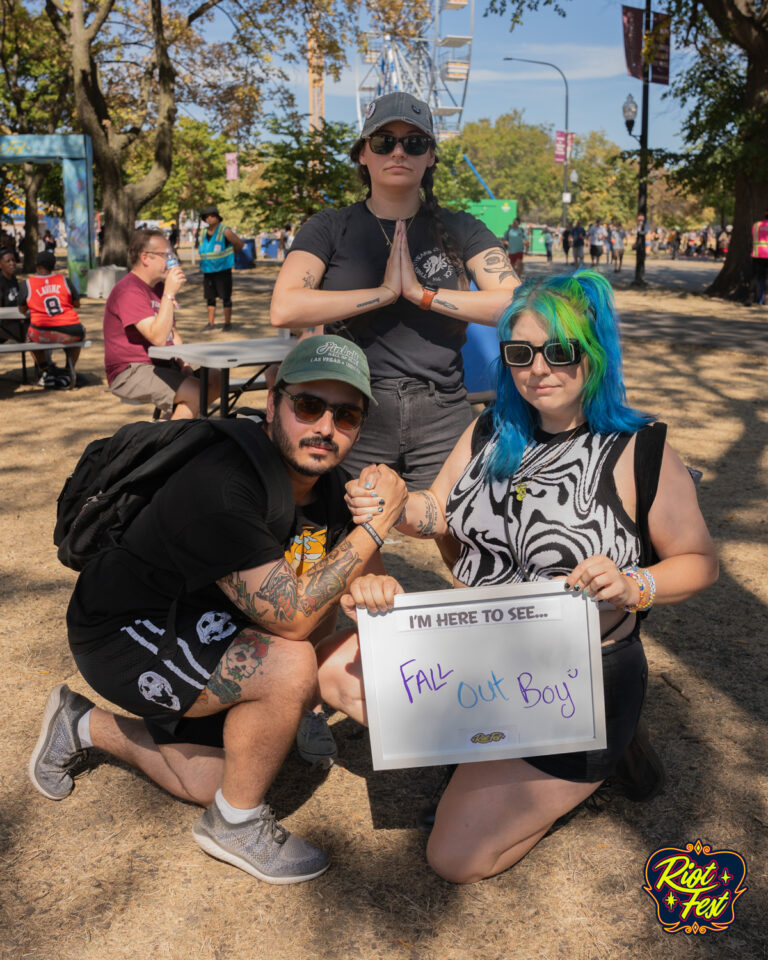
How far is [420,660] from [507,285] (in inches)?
52.9

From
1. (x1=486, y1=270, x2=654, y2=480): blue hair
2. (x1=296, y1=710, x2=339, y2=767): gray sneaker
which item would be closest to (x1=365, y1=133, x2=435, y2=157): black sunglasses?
(x1=486, y1=270, x2=654, y2=480): blue hair

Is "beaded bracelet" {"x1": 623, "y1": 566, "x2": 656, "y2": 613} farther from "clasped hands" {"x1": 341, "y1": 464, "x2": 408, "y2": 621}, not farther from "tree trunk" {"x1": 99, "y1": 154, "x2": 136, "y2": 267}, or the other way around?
"tree trunk" {"x1": 99, "y1": 154, "x2": 136, "y2": 267}

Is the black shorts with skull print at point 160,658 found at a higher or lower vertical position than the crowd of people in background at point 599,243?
lower

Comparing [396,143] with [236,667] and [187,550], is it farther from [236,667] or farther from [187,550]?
[236,667]

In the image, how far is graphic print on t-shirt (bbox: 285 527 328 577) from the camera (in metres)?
2.60

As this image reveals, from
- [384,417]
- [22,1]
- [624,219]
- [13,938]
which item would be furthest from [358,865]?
[624,219]

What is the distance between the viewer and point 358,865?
2.50 metres

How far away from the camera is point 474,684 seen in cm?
231

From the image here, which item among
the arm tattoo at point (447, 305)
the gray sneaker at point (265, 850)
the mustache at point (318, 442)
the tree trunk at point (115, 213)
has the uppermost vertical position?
the tree trunk at point (115, 213)

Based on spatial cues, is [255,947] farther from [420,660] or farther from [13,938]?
[420,660]

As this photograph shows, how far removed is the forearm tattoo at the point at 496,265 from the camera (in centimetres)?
303

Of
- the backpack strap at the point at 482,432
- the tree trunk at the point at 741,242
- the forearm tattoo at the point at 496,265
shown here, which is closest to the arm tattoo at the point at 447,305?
the forearm tattoo at the point at 496,265

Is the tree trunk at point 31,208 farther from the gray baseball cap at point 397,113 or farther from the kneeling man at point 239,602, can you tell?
the kneeling man at point 239,602

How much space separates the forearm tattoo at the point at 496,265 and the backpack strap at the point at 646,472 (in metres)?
0.89
